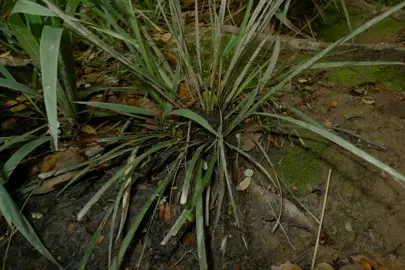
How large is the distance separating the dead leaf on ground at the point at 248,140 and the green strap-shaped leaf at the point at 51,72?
0.61 meters

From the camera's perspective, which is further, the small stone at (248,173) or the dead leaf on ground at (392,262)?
the small stone at (248,173)

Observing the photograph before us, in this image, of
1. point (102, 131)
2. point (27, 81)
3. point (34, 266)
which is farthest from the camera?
point (27, 81)

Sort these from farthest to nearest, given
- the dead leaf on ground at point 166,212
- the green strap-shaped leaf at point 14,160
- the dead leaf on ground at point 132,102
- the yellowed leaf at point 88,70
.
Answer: the yellowed leaf at point 88,70, the dead leaf on ground at point 132,102, the dead leaf on ground at point 166,212, the green strap-shaped leaf at point 14,160

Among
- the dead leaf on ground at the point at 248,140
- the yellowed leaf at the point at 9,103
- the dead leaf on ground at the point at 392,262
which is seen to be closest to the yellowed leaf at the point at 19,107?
the yellowed leaf at the point at 9,103

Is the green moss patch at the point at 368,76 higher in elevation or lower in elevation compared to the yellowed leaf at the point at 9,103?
lower

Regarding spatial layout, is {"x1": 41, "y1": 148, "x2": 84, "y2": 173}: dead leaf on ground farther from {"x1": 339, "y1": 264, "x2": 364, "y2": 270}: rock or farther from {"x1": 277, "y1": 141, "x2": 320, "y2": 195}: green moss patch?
{"x1": 339, "y1": 264, "x2": 364, "y2": 270}: rock

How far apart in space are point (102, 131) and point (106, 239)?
364 mm

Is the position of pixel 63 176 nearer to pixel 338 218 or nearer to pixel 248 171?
pixel 248 171

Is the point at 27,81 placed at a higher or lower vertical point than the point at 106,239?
higher

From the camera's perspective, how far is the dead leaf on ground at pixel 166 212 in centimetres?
97

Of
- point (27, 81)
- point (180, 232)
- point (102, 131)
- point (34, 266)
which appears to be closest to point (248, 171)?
point (180, 232)

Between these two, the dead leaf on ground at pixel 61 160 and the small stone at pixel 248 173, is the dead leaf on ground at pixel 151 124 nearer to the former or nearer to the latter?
the dead leaf on ground at pixel 61 160

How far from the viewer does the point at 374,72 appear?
1303 mm

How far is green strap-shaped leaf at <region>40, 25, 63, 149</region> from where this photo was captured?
592 millimetres
